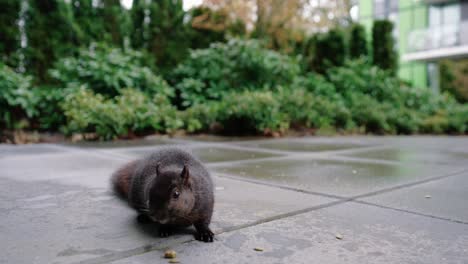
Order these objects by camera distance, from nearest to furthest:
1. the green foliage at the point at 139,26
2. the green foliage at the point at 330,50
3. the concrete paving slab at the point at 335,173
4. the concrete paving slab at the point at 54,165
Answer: the concrete paving slab at the point at 335,173 → the concrete paving slab at the point at 54,165 → the green foliage at the point at 139,26 → the green foliage at the point at 330,50

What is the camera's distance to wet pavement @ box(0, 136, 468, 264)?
4.96ft

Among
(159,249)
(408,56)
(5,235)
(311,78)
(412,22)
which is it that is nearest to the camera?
(159,249)

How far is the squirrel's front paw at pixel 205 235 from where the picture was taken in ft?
5.44

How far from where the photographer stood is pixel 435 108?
10.9m

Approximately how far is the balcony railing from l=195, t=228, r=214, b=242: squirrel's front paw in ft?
65.9

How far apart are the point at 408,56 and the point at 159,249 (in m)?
20.4

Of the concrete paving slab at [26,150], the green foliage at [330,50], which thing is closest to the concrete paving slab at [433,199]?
the concrete paving slab at [26,150]

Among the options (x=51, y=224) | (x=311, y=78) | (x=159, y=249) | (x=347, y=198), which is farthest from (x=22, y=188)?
(x=311, y=78)

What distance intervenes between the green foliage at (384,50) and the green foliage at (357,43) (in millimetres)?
399

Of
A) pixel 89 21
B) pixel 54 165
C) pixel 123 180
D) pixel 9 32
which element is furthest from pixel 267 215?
pixel 89 21

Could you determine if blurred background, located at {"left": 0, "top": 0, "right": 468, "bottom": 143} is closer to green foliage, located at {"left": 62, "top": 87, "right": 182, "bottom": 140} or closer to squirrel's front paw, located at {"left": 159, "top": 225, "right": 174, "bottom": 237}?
green foliage, located at {"left": 62, "top": 87, "right": 182, "bottom": 140}

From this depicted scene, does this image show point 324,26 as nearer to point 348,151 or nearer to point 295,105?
point 295,105

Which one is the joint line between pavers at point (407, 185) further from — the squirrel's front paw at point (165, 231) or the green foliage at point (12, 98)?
the green foliage at point (12, 98)

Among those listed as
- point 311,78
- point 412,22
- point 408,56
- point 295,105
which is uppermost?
point 412,22
